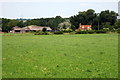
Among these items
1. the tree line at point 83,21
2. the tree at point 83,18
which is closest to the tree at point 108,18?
the tree line at point 83,21

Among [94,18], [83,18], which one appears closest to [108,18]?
[94,18]

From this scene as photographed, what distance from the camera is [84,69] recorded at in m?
10.7

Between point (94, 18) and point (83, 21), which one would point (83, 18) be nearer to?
point (83, 21)

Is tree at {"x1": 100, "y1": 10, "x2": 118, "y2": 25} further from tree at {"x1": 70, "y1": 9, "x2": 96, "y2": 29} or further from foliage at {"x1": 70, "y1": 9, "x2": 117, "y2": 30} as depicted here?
tree at {"x1": 70, "y1": 9, "x2": 96, "y2": 29}

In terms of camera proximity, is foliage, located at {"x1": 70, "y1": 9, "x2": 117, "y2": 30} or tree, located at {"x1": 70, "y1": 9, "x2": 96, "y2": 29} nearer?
foliage, located at {"x1": 70, "y1": 9, "x2": 117, "y2": 30}

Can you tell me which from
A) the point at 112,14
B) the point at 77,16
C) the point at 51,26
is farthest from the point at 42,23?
the point at 112,14

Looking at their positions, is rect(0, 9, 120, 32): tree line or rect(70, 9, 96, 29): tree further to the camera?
rect(70, 9, 96, 29): tree

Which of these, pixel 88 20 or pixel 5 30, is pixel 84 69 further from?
pixel 88 20

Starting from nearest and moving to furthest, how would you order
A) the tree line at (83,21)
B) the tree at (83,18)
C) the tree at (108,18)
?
the tree line at (83,21) → the tree at (108,18) → the tree at (83,18)

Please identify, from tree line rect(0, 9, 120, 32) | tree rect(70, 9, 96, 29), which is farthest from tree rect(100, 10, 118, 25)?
tree rect(70, 9, 96, 29)

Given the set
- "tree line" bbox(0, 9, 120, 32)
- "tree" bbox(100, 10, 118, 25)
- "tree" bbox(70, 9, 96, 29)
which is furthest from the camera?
"tree" bbox(70, 9, 96, 29)

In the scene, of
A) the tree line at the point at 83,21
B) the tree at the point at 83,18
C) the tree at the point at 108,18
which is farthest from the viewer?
the tree at the point at 83,18

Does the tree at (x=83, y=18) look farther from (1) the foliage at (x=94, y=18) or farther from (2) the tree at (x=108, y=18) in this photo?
(2) the tree at (x=108, y=18)

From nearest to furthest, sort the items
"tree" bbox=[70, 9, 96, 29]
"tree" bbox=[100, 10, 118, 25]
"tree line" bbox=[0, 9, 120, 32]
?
"tree line" bbox=[0, 9, 120, 32]
"tree" bbox=[100, 10, 118, 25]
"tree" bbox=[70, 9, 96, 29]
